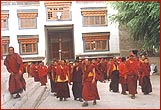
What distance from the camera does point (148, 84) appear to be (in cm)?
1370

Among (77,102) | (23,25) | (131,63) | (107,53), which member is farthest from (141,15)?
(23,25)

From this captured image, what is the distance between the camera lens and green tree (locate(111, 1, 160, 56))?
18.2 metres

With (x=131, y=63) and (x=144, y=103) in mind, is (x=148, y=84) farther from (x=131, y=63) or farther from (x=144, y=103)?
(x=144, y=103)

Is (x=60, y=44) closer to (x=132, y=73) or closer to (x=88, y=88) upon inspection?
(x=132, y=73)

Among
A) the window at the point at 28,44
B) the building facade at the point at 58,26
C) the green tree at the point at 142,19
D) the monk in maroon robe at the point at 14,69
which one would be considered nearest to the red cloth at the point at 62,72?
the monk in maroon robe at the point at 14,69

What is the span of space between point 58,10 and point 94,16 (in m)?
2.87

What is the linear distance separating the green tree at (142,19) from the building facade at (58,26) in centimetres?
729

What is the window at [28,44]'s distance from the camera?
29794 millimetres

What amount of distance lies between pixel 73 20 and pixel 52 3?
7.12 ft

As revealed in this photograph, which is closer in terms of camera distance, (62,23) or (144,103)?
(144,103)

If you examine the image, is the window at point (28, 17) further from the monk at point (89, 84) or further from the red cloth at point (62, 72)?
the monk at point (89, 84)

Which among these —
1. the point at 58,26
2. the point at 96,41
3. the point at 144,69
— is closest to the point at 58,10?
the point at 58,26

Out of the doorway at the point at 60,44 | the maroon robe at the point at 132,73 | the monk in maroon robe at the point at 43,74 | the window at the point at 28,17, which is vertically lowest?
the monk in maroon robe at the point at 43,74

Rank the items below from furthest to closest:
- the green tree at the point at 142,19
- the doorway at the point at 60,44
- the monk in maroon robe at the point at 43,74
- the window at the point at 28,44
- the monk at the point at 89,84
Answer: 1. the doorway at the point at 60,44
2. the window at the point at 28,44
3. the green tree at the point at 142,19
4. the monk in maroon robe at the point at 43,74
5. the monk at the point at 89,84
